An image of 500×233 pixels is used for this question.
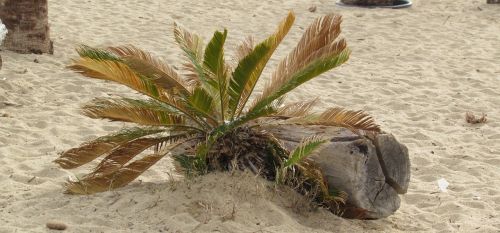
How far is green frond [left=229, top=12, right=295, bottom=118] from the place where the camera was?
14.4ft

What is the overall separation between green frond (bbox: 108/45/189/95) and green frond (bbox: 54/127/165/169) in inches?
9.5

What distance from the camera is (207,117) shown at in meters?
4.55

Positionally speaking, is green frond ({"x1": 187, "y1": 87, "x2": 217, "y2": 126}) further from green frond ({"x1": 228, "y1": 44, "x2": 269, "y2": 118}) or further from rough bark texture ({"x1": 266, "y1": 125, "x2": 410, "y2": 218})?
rough bark texture ({"x1": 266, "y1": 125, "x2": 410, "y2": 218})

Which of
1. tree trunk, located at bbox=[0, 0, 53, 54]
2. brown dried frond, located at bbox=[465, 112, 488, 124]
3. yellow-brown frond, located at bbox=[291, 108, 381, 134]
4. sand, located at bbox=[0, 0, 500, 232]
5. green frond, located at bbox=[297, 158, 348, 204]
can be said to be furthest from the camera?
tree trunk, located at bbox=[0, 0, 53, 54]

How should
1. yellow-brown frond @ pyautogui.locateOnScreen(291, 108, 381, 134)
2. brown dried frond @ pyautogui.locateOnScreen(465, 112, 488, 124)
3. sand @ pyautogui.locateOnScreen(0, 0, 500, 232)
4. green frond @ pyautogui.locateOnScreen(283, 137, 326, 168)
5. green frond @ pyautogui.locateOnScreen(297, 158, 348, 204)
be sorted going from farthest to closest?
brown dried frond @ pyautogui.locateOnScreen(465, 112, 488, 124) < yellow-brown frond @ pyautogui.locateOnScreen(291, 108, 381, 134) < green frond @ pyautogui.locateOnScreen(297, 158, 348, 204) < sand @ pyautogui.locateOnScreen(0, 0, 500, 232) < green frond @ pyautogui.locateOnScreen(283, 137, 326, 168)

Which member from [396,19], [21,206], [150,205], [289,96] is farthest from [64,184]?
[396,19]

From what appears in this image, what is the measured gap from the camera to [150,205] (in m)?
4.33

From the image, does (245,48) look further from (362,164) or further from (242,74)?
(362,164)

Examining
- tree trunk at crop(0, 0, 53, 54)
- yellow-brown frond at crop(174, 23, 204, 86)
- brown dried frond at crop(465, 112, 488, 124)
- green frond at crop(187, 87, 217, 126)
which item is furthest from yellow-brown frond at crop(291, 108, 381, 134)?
tree trunk at crop(0, 0, 53, 54)

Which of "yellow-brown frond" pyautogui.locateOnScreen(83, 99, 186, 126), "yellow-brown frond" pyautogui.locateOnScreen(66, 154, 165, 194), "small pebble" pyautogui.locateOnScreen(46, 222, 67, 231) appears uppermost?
"yellow-brown frond" pyautogui.locateOnScreen(83, 99, 186, 126)

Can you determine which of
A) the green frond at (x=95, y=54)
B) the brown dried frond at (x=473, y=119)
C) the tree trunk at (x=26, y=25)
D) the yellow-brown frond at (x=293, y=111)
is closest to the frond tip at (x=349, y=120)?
the yellow-brown frond at (x=293, y=111)

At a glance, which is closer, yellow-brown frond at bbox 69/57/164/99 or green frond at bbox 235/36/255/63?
yellow-brown frond at bbox 69/57/164/99

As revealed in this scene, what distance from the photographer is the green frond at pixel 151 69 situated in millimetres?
4547

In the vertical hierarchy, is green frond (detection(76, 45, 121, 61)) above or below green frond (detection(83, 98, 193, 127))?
above
